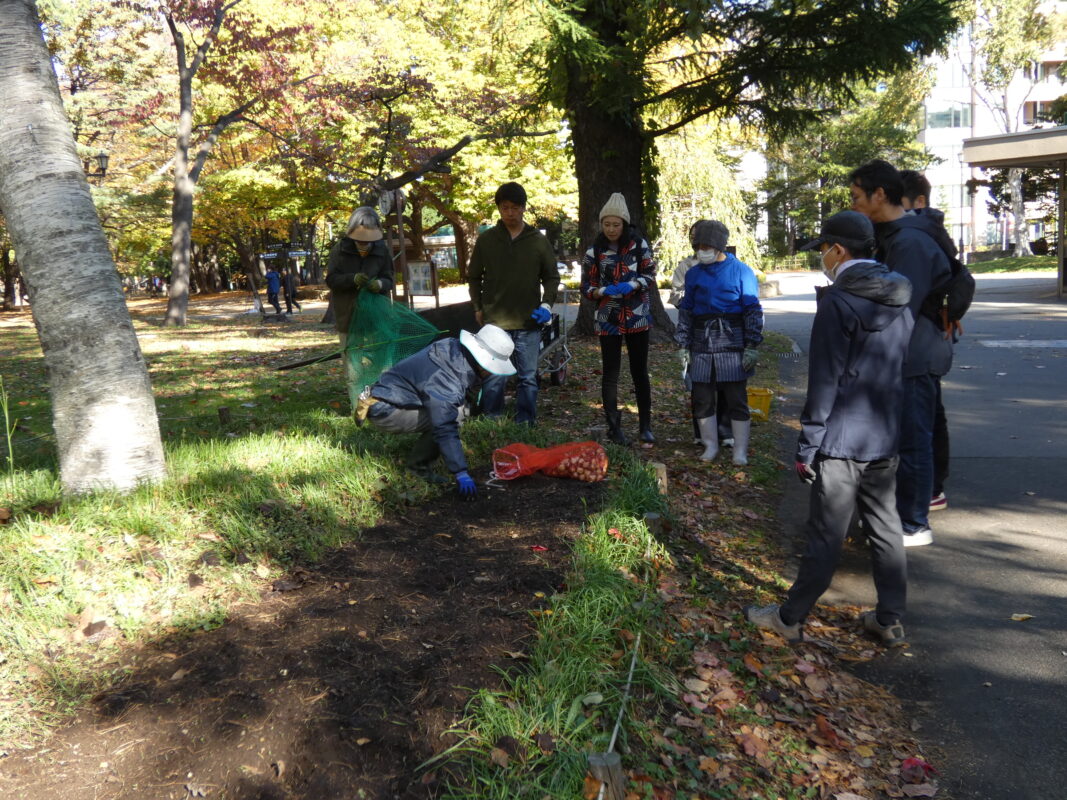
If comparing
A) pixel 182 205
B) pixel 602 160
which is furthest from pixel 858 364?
pixel 182 205

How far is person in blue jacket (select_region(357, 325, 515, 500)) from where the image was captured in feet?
17.2

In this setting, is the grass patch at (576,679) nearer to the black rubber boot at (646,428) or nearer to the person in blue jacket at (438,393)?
the person in blue jacket at (438,393)

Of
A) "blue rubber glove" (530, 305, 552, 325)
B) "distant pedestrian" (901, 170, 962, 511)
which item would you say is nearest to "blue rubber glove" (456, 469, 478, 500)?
"blue rubber glove" (530, 305, 552, 325)

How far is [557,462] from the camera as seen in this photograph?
19.1 ft

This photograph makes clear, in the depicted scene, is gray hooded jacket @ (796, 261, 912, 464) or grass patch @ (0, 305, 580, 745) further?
gray hooded jacket @ (796, 261, 912, 464)

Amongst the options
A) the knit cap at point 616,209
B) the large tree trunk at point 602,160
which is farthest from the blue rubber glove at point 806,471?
the large tree trunk at point 602,160

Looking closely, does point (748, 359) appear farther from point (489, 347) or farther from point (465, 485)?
point (465, 485)

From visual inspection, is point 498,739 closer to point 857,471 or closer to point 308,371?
point 857,471

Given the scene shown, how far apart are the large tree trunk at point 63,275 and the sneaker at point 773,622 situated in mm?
3426

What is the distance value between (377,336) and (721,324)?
2882mm

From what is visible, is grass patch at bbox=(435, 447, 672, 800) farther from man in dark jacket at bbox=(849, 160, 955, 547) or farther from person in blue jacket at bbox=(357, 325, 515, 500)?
man in dark jacket at bbox=(849, 160, 955, 547)

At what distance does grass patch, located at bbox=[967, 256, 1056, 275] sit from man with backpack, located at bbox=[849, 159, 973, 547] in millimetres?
33915

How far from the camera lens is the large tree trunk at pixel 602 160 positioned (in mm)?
12453

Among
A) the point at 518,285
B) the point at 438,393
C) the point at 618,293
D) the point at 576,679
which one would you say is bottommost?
the point at 576,679
